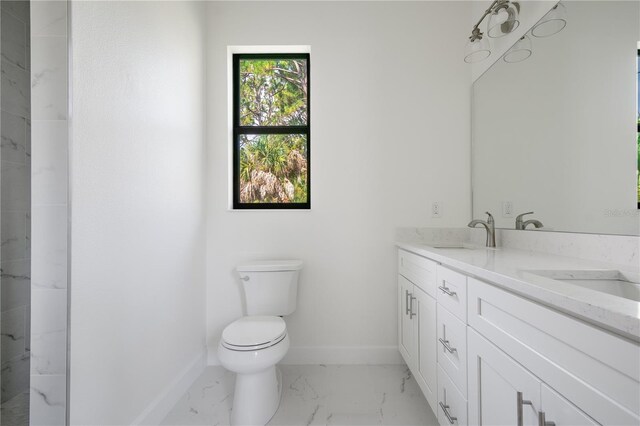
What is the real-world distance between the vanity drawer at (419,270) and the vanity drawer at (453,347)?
137 millimetres

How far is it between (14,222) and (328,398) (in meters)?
1.69

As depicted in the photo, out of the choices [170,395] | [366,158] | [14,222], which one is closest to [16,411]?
[170,395]

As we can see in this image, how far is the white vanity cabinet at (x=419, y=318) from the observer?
1.29m

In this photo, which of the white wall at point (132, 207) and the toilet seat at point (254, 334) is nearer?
the white wall at point (132, 207)

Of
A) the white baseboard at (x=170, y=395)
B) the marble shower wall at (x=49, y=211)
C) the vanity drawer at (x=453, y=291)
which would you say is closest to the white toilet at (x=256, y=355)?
the white baseboard at (x=170, y=395)

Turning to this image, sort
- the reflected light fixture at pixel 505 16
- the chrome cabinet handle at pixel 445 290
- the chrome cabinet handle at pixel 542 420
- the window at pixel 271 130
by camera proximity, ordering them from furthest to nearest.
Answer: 1. the window at pixel 271 130
2. the reflected light fixture at pixel 505 16
3. the chrome cabinet handle at pixel 445 290
4. the chrome cabinet handle at pixel 542 420

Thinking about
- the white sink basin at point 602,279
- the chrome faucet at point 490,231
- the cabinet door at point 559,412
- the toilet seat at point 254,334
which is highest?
the chrome faucet at point 490,231

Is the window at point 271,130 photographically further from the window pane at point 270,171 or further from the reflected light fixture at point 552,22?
the reflected light fixture at point 552,22

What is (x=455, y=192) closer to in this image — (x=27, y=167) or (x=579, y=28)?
(x=579, y=28)

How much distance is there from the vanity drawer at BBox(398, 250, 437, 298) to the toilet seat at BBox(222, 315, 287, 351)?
79 cm

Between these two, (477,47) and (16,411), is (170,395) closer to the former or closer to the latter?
(16,411)

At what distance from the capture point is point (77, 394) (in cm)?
93

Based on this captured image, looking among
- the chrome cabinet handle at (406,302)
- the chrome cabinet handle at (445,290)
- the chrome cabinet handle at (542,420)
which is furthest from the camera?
the chrome cabinet handle at (406,302)

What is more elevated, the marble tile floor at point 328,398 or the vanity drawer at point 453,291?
the vanity drawer at point 453,291
